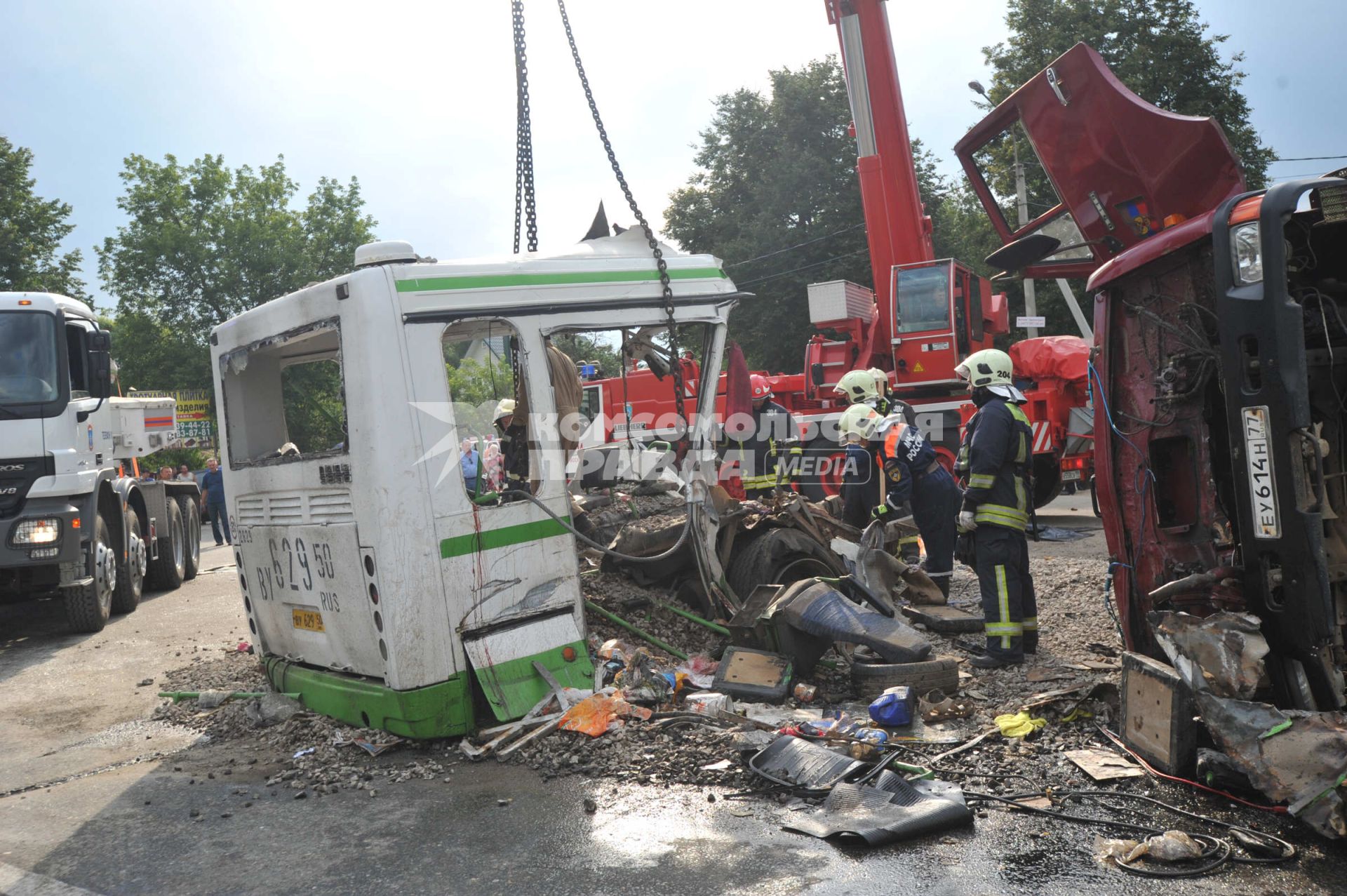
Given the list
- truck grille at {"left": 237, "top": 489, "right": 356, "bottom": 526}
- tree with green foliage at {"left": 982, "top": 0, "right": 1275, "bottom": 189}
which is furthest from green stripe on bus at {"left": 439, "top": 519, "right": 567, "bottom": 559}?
tree with green foliage at {"left": 982, "top": 0, "right": 1275, "bottom": 189}

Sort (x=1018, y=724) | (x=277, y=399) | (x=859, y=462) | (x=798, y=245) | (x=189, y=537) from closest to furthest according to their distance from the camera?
(x=1018, y=724)
(x=277, y=399)
(x=859, y=462)
(x=189, y=537)
(x=798, y=245)

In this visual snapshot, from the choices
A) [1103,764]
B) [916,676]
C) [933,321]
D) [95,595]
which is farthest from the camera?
[933,321]

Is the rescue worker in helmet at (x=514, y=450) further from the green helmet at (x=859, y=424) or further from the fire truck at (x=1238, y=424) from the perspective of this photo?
the green helmet at (x=859, y=424)

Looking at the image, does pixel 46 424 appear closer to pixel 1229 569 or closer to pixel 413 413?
pixel 413 413

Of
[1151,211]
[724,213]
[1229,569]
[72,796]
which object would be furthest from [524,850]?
[724,213]

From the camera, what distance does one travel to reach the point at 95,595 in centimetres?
920

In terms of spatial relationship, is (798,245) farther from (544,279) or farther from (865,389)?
(544,279)

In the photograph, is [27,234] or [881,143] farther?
[27,234]

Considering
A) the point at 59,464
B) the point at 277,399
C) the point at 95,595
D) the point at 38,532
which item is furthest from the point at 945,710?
the point at 95,595

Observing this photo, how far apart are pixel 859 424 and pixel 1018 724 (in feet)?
13.8

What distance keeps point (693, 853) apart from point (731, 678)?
1.80 m

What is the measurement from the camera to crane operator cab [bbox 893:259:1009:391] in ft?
42.1

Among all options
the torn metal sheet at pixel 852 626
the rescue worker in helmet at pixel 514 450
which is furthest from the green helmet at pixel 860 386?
the rescue worker in helmet at pixel 514 450

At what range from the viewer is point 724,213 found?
3784cm
